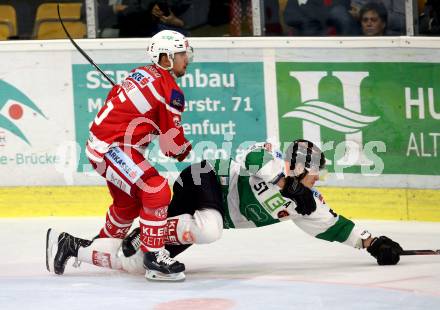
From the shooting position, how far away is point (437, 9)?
7.68m

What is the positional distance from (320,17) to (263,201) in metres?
2.05

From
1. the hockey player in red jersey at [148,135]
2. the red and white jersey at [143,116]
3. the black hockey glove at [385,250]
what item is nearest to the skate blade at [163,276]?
the hockey player in red jersey at [148,135]

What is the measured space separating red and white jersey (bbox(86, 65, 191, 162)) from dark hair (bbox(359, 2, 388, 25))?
200 cm

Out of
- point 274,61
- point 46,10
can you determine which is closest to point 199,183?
point 274,61

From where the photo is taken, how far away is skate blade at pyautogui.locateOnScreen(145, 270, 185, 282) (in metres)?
6.28

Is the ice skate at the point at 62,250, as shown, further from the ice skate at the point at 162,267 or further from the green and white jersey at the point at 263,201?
the green and white jersey at the point at 263,201

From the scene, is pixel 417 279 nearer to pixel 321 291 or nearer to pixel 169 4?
pixel 321 291

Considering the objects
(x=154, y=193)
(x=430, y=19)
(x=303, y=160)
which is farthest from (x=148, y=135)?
(x=430, y=19)

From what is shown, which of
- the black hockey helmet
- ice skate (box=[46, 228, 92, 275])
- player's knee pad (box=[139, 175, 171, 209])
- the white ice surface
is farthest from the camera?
ice skate (box=[46, 228, 92, 275])

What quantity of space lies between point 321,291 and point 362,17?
8.20ft

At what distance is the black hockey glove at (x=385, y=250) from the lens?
21.2 feet

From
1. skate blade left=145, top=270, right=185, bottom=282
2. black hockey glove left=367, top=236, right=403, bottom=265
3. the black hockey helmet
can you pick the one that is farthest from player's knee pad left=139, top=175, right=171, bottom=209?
black hockey glove left=367, top=236, right=403, bottom=265

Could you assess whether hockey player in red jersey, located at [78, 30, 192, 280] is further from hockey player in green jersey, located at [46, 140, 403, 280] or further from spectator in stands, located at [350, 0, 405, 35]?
spectator in stands, located at [350, 0, 405, 35]

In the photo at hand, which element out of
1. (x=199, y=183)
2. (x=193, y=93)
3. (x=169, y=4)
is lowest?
(x=199, y=183)
